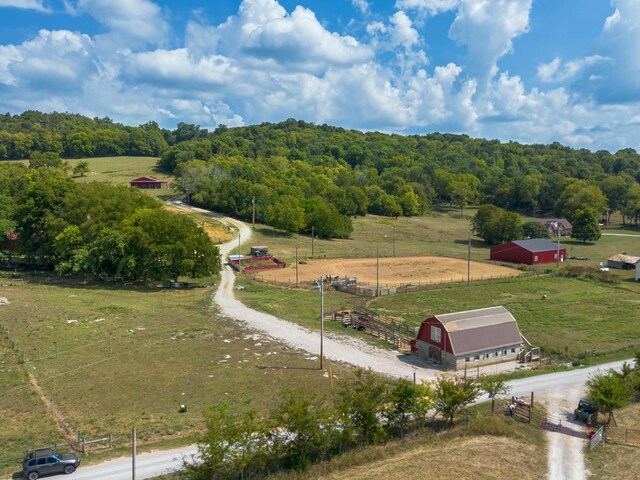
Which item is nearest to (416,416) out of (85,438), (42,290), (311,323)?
(85,438)

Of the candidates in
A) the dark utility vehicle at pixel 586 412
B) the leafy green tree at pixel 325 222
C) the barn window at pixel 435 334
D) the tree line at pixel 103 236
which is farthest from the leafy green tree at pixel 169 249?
the leafy green tree at pixel 325 222

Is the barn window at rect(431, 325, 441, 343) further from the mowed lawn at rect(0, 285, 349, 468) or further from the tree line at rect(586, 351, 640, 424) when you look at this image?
the tree line at rect(586, 351, 640, 424)

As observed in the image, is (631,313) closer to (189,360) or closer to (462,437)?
(462,437)

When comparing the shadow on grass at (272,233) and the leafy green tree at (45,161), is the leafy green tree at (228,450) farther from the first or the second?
the leafy green tree at (45,161)

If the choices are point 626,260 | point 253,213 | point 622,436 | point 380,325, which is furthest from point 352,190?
point 622,436

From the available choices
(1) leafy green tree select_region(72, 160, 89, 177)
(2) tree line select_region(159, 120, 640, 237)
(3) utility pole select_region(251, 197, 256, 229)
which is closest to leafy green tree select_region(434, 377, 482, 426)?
(2) tree line select_region(159, 120, 640, 237)

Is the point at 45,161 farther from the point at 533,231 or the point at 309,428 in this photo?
the point at 309,428
